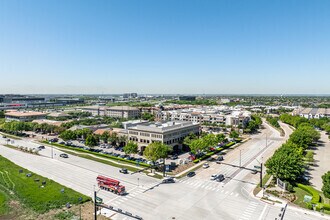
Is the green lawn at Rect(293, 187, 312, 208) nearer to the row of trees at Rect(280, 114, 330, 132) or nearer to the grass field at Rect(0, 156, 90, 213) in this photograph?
the grass field at Rect(0, 156, 90, 213)

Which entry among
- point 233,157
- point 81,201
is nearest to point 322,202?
point 233,157

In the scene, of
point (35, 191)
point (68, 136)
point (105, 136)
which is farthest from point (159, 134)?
point (68, 136)

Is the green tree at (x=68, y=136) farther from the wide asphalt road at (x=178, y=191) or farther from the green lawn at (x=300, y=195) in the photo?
the green lawn at (x=300, y=195)

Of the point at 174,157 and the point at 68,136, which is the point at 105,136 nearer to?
the point at 68,136

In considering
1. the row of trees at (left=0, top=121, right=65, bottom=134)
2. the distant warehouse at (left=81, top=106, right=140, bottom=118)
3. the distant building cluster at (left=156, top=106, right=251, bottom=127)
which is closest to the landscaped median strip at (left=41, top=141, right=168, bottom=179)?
the row of trees at (left=0, top=121, right=65, bottom=134)

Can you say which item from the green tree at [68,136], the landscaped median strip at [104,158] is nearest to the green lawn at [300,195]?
the landscaped median strip at [104,158]
